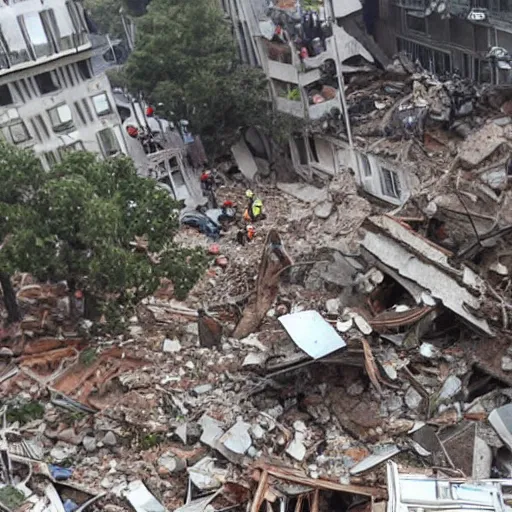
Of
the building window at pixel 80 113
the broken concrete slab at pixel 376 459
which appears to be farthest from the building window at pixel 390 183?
the broken concrete slab at pixel 376 459

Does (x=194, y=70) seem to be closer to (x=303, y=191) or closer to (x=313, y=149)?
(x=313, y=149)

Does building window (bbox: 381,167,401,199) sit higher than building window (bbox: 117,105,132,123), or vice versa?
building window (bbox: 117,105,132,123)

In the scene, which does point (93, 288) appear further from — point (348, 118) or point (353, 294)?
point (348, 118)

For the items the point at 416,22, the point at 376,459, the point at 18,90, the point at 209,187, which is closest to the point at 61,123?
the point at 18,90

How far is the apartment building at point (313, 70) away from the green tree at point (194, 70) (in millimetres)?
1000

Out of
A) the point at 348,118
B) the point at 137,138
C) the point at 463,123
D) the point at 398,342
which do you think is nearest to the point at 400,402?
the point at 398,342

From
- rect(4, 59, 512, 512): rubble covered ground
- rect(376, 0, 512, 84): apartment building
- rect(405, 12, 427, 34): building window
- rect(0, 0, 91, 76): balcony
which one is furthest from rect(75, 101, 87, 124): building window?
rect(405, 12, 427, 34): building window

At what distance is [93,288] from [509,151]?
9.93 m

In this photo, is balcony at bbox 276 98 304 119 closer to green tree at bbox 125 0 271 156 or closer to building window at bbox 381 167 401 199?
green tree at bbox 125 0 271 156

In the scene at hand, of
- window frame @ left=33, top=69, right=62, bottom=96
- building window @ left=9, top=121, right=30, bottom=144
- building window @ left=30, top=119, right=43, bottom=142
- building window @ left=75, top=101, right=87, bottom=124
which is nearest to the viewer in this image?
window frame @ left=33, top=69, right=62, bottom=96

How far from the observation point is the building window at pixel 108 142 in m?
24.9

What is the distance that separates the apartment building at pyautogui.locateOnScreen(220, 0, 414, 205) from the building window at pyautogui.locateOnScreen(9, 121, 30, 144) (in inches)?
325

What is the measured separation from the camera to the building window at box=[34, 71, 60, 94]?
23141 millimetres

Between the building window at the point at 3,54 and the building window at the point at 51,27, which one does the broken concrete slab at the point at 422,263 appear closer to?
the building window at the point at 51,27
